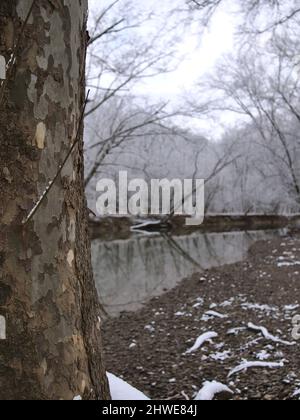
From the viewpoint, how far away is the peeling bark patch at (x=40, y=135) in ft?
4.23

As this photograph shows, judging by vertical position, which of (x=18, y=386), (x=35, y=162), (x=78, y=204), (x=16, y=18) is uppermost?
(x=16, y=18)

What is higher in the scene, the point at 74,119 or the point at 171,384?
the point at 74,119

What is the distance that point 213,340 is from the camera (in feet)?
15.3

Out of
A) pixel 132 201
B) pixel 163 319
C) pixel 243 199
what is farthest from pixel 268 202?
pixel 163 319

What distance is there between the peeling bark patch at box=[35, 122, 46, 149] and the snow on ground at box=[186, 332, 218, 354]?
365cm

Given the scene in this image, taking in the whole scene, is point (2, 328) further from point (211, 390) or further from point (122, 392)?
point (211, 390)

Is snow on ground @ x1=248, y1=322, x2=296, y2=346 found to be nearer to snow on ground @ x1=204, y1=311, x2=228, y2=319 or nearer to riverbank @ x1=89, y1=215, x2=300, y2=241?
snow on ground @ x1=204, y1=311, x2=228, y2=319

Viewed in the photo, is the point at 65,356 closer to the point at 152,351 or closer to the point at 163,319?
the point at 152,351

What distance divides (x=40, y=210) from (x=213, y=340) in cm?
380

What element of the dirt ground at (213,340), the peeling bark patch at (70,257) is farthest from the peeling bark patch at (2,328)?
the dirt ground at (213,340)

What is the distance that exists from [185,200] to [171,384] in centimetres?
2078

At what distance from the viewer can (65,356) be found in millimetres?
1347

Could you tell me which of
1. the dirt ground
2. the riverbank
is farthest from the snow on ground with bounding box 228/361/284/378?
the riverbank

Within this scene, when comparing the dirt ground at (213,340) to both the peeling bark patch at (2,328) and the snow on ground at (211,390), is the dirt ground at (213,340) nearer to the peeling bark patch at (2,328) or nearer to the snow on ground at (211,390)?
the snow on ground at (211,390)
